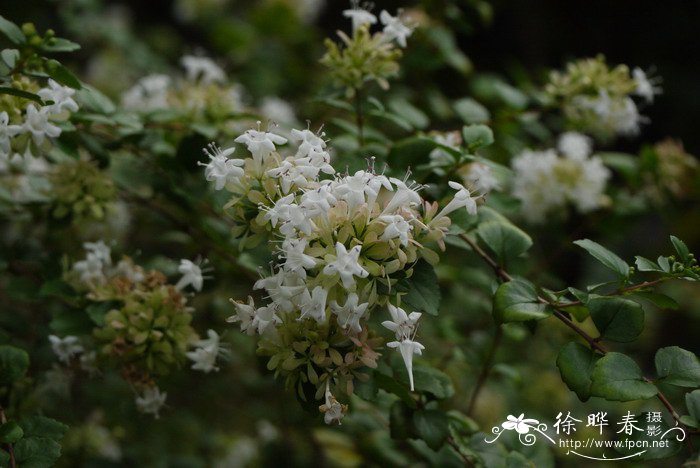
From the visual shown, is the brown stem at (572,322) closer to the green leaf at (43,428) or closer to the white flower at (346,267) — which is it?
the white flower at (346,267)

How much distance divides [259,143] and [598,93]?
974 mm

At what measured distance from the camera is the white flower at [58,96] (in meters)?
1.16

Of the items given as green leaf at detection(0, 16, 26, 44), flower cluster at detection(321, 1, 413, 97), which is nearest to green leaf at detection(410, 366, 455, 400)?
flower cluster at detection(321, 1, 413, 97)

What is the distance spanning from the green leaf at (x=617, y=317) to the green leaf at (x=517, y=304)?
75mm

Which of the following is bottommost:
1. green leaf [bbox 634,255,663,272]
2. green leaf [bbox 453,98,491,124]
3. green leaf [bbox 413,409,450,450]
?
green leaf [bbox 413,409,450,450]

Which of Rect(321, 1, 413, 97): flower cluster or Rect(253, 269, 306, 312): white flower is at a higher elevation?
Rect(321, 1, 413, 97): flower cluster

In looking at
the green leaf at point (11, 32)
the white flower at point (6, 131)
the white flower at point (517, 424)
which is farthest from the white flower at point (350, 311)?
the green leaf at point (11, 32)

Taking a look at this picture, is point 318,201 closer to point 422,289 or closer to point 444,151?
point 422,289

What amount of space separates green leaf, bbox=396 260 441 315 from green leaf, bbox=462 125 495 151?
0.33 m

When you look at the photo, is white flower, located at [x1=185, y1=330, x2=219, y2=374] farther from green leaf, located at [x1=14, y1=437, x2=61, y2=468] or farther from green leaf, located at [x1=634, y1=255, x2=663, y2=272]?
green leaf, located at [x1=634, y1=255, x2=663, y2=272]

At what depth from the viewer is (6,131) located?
1.12 metres

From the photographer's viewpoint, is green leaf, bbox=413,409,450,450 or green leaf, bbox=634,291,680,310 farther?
green leaf, bbox=413,409,450,450

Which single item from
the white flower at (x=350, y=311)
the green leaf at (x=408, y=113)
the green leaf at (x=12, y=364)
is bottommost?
the green leaf at (x=12, y=364)

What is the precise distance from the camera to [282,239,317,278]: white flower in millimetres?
904
